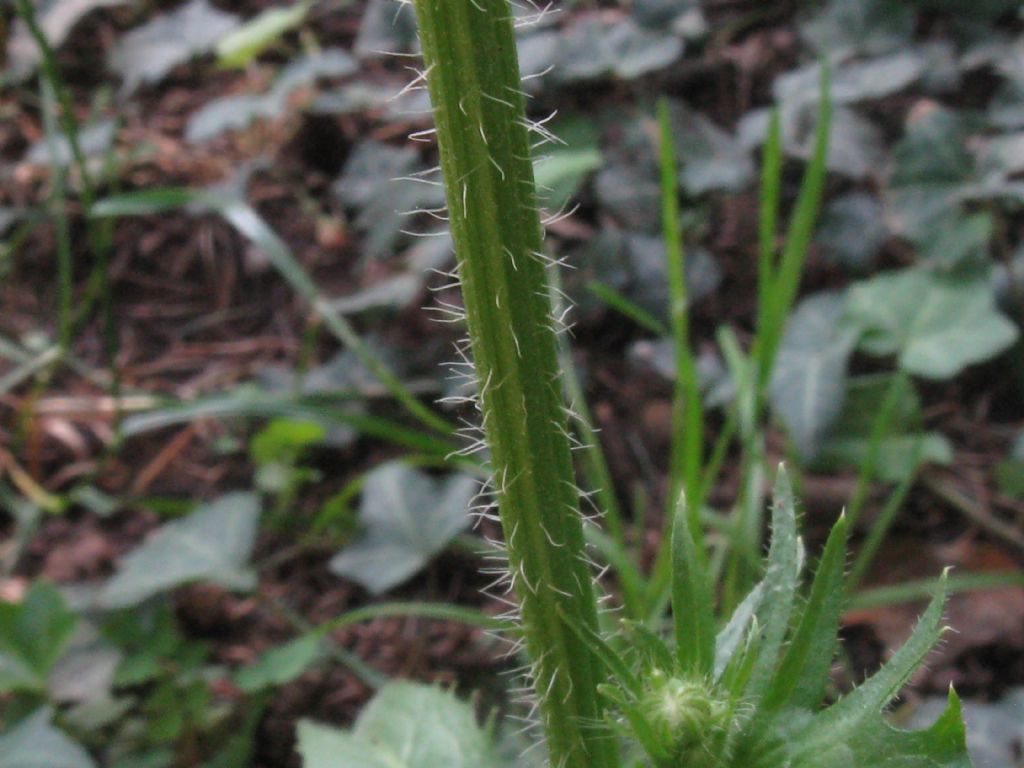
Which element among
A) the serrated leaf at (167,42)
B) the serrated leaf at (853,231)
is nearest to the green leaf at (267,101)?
the serrated leaf at (167,42)

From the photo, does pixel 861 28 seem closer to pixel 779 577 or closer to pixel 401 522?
pixel 401 522

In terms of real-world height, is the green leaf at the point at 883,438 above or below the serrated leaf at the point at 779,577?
below

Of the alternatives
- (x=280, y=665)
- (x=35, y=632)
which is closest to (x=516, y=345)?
(x=280, y=665)

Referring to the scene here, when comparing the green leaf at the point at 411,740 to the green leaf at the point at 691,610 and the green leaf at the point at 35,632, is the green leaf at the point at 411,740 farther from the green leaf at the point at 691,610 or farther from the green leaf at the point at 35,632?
the green leaf at the point at 35,632

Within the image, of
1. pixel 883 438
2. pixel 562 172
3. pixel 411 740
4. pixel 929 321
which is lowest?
pixel 883 438

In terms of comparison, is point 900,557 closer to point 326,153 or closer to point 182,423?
point 182,423

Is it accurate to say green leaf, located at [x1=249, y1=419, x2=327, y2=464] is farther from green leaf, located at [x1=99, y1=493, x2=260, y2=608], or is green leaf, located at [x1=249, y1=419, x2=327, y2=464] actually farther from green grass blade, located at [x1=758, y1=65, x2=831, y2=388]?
green grass blade, located at [x1=758, y1=65, x2=831, y2=388]
